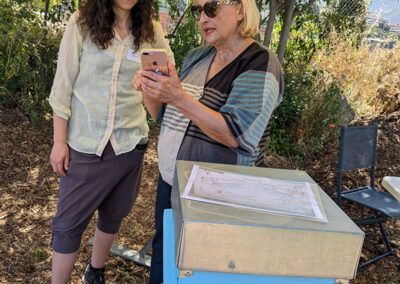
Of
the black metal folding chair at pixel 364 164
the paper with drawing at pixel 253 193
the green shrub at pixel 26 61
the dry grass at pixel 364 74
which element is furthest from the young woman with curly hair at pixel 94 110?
the dry grass at pixel 364 74

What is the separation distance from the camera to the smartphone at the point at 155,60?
3.78ft

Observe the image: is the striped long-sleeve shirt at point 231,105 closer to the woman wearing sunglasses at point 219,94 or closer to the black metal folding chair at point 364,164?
the woman wearing sunglasses at point 219,94

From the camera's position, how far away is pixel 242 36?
4.74 feet

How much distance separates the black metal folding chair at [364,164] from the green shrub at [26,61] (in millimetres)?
3102

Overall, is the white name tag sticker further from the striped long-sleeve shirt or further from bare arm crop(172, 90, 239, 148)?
bare arm crop(172, 90, 239, 148)

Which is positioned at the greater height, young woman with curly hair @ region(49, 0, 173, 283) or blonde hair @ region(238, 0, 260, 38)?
blonde hair @ region(238, 0, 260, 38)

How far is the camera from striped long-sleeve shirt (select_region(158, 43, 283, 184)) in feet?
4.04

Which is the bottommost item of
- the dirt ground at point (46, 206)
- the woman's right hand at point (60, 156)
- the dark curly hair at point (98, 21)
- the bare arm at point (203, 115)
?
the dirt ground at point (46, 206)

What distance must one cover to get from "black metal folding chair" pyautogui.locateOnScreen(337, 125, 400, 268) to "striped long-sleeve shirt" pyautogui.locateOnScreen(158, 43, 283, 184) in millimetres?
1774

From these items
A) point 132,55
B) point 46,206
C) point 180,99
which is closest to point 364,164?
point 132,55

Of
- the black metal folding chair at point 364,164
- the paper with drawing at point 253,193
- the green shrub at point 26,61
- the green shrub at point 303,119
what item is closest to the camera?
the paper with drawing at point 253,193

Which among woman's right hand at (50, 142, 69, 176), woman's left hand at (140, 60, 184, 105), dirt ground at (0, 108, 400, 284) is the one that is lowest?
dirt ground at (0, 108, 400, 284)

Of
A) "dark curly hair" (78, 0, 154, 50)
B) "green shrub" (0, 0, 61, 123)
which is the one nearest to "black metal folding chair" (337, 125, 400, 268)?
"dark curly hair" (78, 0, 154, 50)

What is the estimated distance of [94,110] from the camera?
1610 millimetres
